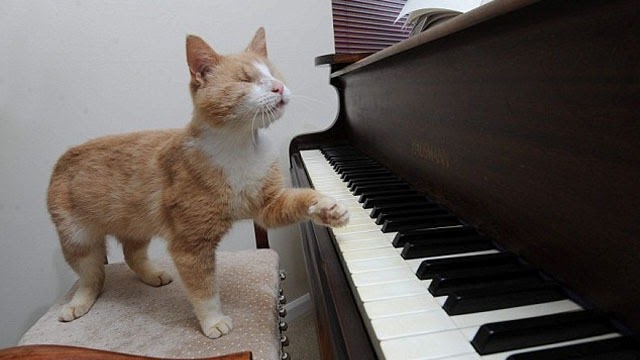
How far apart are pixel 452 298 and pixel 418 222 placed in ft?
0.89

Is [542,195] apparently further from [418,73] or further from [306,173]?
[306,173]

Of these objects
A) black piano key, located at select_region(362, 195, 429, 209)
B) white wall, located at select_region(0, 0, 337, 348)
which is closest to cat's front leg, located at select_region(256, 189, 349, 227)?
black piano key, located at select_region(362, 195, 429, 209)

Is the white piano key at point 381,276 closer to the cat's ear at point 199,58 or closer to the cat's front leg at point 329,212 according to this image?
the cat's front leg at point 329,212

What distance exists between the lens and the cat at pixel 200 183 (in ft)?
2.58

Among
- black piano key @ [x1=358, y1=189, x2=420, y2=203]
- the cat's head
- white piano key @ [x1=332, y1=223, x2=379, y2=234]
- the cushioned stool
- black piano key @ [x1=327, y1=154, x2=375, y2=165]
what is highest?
the cat's head

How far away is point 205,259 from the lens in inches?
32.5

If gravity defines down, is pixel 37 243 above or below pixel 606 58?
below

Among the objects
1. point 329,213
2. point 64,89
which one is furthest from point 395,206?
point 64,89

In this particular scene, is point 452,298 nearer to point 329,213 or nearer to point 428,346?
point 428,346

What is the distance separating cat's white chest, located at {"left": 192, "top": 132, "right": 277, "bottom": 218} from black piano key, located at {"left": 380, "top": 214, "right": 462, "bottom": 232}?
0.30 meters

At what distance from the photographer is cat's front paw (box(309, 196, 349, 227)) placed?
0.73m

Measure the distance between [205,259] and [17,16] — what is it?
109 centimetres

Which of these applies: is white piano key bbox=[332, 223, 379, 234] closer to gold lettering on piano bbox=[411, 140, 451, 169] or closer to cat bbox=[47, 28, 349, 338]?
cat bbox=[47, 28, 349, 338]

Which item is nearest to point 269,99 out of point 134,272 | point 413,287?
point 413,287
